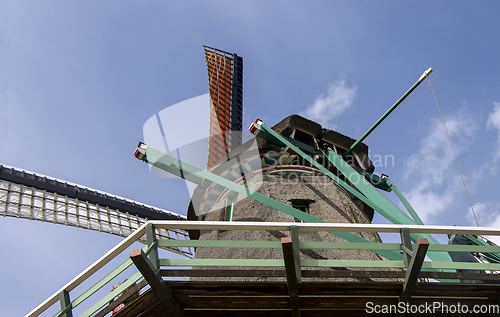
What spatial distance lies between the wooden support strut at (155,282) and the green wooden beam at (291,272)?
1006 mm

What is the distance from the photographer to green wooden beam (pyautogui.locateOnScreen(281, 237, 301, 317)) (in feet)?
11.3

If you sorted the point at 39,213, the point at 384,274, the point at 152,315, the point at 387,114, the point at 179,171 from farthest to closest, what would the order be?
1. the point at 39,213
2. the point at 387,114
3. the point at 179,171
4. the point at 152,315
5. the point at 384,274

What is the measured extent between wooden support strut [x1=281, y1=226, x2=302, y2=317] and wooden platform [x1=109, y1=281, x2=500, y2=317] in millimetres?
75

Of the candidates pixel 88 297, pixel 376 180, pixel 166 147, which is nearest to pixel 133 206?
pixel 166 147

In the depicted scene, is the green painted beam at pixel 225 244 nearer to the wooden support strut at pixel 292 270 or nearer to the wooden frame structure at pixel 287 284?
the wooden frame structure at pixel 287 284

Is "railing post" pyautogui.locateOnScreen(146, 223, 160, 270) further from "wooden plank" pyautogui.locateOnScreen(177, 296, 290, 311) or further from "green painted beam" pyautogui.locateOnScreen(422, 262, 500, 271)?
"green painted beam" pyautogui.locateOnScreen(422, 262, 500, 271)

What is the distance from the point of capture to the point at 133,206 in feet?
49.3

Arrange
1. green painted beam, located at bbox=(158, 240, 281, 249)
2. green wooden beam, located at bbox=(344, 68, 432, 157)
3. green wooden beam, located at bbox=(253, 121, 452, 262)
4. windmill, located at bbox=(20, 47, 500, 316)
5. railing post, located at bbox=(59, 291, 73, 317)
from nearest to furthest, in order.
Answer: green painted beam, located at bbox=(158, 240, 281, 249) < railing post, located at bbox=(59, 291, 73, 317) < green wooden beam, located at bbox=(253, 121, 452, 262) < windmill, located at bbox=(20, 47, 500, 316) < green wooden beam, located at bbox=(344, 68, 432, 157)

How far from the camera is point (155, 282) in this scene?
11.9ft

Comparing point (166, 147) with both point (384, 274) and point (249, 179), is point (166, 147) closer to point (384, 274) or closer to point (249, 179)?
point (249, 179)

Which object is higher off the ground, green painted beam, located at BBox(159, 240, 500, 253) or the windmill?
the windmill

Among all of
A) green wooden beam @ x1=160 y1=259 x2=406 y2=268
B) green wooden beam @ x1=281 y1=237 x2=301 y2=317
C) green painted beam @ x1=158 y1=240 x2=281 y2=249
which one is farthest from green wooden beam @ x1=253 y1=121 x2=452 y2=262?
green painted beam @ x1=158 y1=240 x2=281 y2=249

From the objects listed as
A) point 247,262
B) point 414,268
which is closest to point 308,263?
point 247,262

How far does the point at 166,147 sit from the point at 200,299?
196 inches
